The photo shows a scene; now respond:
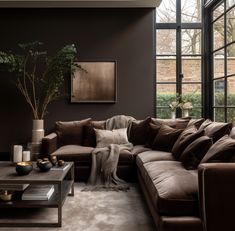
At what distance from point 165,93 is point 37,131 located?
7.72ft

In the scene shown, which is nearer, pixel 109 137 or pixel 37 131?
pixel 109 137

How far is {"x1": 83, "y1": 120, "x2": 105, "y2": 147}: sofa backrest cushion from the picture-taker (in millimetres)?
4461

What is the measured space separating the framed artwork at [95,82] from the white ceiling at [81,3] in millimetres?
961

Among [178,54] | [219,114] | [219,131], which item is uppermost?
[178,54]

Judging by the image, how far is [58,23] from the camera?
5.00 meters

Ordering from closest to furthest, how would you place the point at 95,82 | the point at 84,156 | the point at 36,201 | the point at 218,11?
the point at 36,201 < the point at 84,156 < the point at 218,11 < the point at 95,82

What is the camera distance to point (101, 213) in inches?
106

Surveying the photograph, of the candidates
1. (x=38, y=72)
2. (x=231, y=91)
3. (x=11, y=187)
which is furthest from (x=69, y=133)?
(x=231, y=91)

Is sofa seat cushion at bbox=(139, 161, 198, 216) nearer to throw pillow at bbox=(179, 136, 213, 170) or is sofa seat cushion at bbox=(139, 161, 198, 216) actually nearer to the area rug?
throw pillow at bbox=(179, 136, 213, 170)

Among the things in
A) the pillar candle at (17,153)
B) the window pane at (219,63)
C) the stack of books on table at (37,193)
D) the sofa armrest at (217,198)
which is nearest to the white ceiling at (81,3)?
the window pane at (219,63)

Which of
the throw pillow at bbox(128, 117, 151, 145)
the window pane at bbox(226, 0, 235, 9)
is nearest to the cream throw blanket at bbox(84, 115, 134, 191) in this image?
the throw pillow at bbox(128, 117, 151, 145)

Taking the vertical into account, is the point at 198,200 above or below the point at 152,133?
below

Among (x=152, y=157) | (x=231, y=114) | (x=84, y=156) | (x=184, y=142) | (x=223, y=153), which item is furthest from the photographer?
(x=231, y=114)

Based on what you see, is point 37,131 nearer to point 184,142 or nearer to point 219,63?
point 184,142
